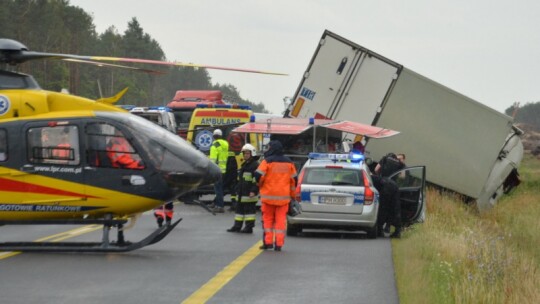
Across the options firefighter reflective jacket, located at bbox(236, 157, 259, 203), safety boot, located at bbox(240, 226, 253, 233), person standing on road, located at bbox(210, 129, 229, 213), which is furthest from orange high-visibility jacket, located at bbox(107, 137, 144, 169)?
person standing on road, located at bbox(210, 129, 229, 213)

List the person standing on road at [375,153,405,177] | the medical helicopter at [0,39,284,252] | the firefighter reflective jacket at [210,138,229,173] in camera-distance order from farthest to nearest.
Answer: the firefighter reflective jacket at [210,138,229,173], the person standing on road at [375,153,405,177], the medical helicopter at [0,39,284,252]

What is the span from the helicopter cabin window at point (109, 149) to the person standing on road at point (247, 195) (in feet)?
13.9

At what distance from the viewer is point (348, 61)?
28812mm

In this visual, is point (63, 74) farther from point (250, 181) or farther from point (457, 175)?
point (250, 181)

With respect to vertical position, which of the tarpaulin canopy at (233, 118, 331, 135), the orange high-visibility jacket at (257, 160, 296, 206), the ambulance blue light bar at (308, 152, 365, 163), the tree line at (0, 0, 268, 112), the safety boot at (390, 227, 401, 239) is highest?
the orange high-visibility jacket at (257, 160, 296, 206)

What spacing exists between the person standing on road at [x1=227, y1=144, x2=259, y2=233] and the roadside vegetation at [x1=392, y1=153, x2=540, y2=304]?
8.45 feet

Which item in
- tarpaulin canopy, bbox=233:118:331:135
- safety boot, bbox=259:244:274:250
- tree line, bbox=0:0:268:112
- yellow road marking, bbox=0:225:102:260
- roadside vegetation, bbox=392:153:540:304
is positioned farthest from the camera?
tree line, bbox=0:0:268:112

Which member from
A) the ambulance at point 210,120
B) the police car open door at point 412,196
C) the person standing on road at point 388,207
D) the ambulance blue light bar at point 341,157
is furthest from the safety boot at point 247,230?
the ambulance at point 210,120

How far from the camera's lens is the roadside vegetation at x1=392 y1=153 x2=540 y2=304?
12.1 meters

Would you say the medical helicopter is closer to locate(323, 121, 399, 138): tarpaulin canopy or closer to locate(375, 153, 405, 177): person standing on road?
locate(375, 153, 405, 177): person standing on road

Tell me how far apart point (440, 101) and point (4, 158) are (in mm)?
15499

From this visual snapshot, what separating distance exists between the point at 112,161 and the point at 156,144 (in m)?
0.65

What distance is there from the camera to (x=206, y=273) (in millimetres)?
14289

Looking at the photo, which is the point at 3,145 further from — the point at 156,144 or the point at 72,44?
the point at 72,44
